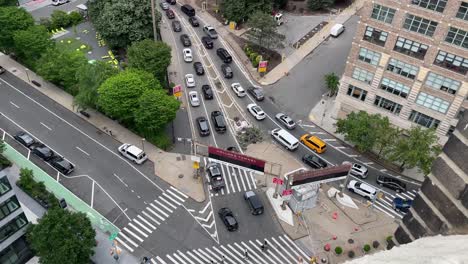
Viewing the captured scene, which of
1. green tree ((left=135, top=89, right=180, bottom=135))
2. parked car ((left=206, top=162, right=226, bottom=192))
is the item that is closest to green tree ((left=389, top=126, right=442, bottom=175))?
parked car ((left=206, top=162, right=226, bottom=192))

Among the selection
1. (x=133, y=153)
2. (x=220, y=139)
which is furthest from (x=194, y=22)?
(x=133, y=153)

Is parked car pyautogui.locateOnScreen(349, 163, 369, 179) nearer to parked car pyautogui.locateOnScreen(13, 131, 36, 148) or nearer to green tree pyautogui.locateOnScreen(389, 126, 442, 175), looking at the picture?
green tree pyautogui.locateOnScreen(389, 126, 442, 175)

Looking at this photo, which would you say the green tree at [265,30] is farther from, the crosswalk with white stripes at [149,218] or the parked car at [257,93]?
the crosswalk with white stripes at [149,218]

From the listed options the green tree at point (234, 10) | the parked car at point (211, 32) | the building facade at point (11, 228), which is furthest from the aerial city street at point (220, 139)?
the green tree at point (234, 10)

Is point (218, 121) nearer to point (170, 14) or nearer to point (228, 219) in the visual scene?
point (228, 219)

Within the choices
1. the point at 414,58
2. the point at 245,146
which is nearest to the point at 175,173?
the point at 245,146
